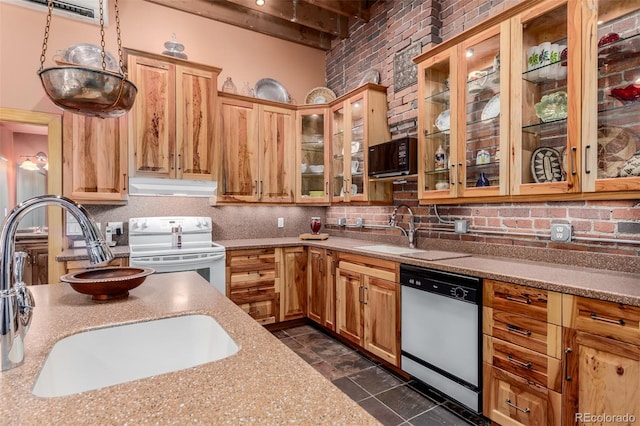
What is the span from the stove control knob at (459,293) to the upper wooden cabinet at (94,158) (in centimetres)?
286

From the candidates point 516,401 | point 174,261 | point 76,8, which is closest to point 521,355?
point 516,401

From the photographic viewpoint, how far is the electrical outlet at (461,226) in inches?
107

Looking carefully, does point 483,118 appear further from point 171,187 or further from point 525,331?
point 171,187

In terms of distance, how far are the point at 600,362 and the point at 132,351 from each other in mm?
1869

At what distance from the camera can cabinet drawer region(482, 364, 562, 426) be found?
1.64 meters

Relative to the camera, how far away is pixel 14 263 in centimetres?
75

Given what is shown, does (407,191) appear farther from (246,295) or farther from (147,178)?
(147,178)

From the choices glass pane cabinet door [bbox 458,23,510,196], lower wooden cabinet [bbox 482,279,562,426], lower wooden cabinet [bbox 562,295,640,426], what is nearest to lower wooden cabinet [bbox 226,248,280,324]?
glass pane cabinet door [bbox 458,23,510,196]

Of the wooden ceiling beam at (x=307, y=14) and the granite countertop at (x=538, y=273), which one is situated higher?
A: the wooden ceiling beam at (x=307, y=14)

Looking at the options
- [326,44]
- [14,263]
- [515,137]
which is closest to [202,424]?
[14,263]

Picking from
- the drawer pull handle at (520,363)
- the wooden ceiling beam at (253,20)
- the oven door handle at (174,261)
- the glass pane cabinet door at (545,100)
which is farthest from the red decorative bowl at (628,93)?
the wooden ceiling beam at (253,20)

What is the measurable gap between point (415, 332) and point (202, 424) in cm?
205

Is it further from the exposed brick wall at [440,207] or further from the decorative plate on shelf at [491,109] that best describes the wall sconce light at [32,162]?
the decorative plate on shelf at [491,109]

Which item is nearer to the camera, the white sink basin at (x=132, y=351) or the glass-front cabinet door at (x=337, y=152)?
the white sink basin at (x=132, y=351)
